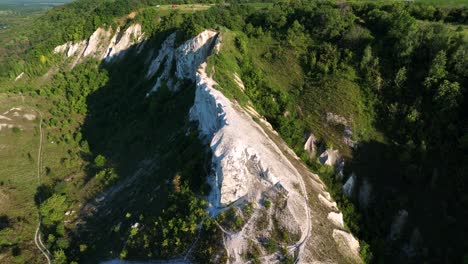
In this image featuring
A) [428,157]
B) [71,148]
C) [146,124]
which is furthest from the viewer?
[71,148]

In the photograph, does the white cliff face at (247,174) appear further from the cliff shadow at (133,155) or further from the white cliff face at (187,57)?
the white cliff face at (187,57)

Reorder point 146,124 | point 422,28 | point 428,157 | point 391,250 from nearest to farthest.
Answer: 1. point 391,250
2. point 428,157
3. point 422,28
4. point 146,124

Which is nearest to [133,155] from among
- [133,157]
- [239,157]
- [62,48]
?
[133,157]

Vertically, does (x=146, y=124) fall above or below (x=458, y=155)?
below

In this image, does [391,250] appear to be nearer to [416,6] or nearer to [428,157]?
[428,157]

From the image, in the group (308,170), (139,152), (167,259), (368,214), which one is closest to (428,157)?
(368,214)

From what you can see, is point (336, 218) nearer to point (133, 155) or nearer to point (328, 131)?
point (328, 131)

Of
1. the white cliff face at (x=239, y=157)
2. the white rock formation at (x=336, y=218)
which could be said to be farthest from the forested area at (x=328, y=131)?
the white cliff face at (x=239, y=157)

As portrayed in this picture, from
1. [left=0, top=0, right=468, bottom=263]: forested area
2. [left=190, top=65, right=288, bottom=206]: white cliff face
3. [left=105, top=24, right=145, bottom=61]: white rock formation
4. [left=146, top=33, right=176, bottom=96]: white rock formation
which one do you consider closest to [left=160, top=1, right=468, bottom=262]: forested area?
[left=0, top=0, right=468, bottom=263]: forested area
